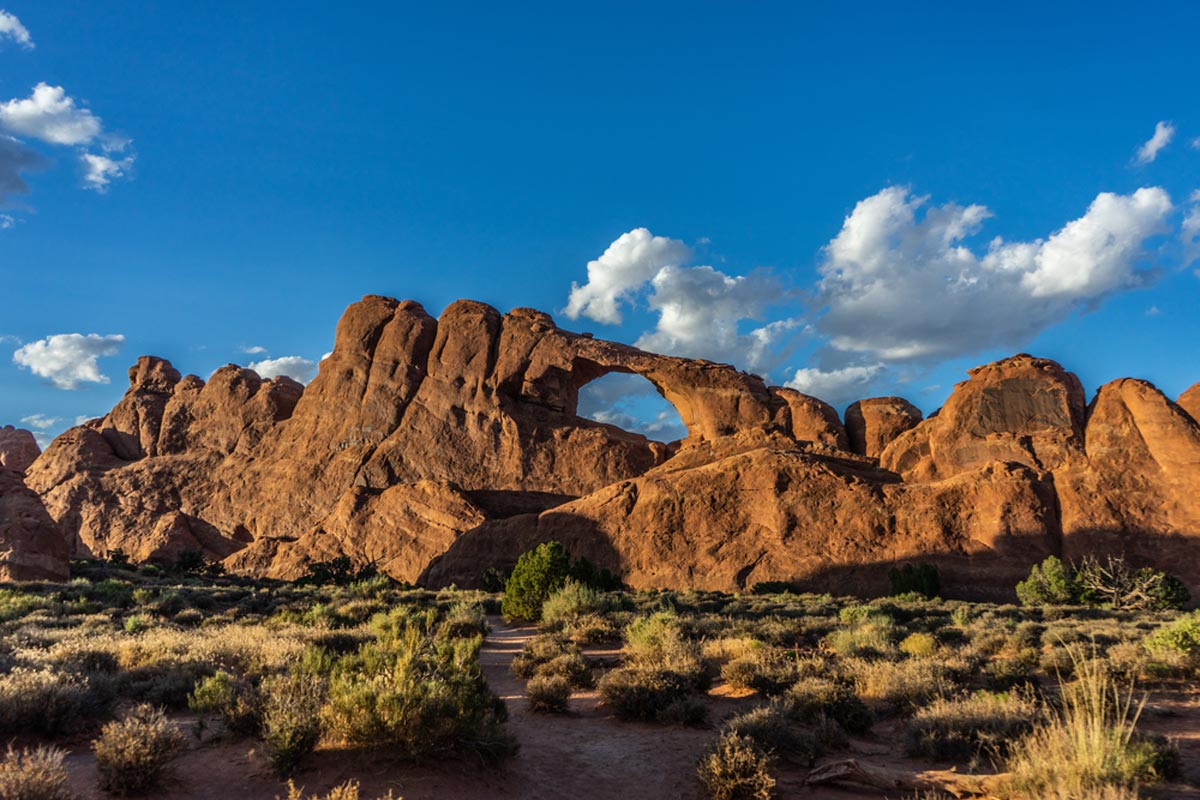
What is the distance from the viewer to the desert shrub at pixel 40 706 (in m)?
6.84

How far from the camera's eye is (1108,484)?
37.7 metres

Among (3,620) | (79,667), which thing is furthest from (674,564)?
(79,667)

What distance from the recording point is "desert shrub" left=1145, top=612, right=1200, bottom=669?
35.7 ft

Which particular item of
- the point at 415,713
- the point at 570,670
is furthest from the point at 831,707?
the point at 415,713

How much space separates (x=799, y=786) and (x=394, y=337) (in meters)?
60.0

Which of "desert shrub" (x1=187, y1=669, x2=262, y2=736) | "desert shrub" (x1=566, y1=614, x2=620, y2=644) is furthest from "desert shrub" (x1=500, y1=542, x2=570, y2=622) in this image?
"desert shrub" (x1=187, y1=669, x2=262, y2=736)

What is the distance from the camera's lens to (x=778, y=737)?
7.20 meters

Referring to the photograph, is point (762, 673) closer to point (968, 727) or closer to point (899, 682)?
point (899, 682)

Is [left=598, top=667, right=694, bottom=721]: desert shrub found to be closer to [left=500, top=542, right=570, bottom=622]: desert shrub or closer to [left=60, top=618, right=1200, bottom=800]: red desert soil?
[left=60, top=618, right=1200, bottom=800]: red desert soil

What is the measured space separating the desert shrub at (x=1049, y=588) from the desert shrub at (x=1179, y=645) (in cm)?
1755

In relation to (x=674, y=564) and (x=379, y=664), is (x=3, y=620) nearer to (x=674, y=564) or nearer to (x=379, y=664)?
(x=379, y=664)

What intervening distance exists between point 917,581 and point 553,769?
29683mm

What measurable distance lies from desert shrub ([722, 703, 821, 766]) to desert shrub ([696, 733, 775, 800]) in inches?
17.7

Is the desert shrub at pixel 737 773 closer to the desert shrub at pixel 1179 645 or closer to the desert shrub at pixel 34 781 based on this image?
the desert shrub at pixel 34 781
